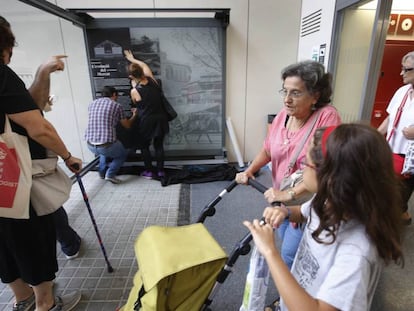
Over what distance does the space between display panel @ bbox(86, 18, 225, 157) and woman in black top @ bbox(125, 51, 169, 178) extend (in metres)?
0.23

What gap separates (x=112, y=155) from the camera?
12.2 feet

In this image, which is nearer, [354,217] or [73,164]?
[354,217]

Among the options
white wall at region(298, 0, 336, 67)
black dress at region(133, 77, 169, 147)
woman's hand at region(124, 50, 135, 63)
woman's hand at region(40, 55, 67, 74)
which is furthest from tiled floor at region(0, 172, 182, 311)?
white wall at region(298, 0, 336, 67)

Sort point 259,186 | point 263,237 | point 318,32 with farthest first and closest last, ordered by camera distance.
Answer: point 318,32 → point 259,186 → point 263,237

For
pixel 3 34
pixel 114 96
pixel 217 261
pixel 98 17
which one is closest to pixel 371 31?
pixel 217 261

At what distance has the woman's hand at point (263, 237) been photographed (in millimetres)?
864

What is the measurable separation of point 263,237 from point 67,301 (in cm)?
163

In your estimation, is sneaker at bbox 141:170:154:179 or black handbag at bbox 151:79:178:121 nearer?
black handbag at bbox 151:79:178:121

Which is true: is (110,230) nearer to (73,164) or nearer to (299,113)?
(73,164)

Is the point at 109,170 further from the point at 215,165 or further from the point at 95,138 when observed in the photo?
the point at 215,165

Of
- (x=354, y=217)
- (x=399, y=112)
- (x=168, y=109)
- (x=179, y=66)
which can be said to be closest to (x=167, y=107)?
(x=168, y=109)

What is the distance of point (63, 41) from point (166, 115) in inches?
74.1

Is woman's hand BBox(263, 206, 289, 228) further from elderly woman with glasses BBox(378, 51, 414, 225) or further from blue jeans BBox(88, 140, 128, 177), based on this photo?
blue jeans BBox(88, 140, 128, 177)

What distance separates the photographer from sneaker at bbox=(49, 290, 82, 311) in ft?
5.58
